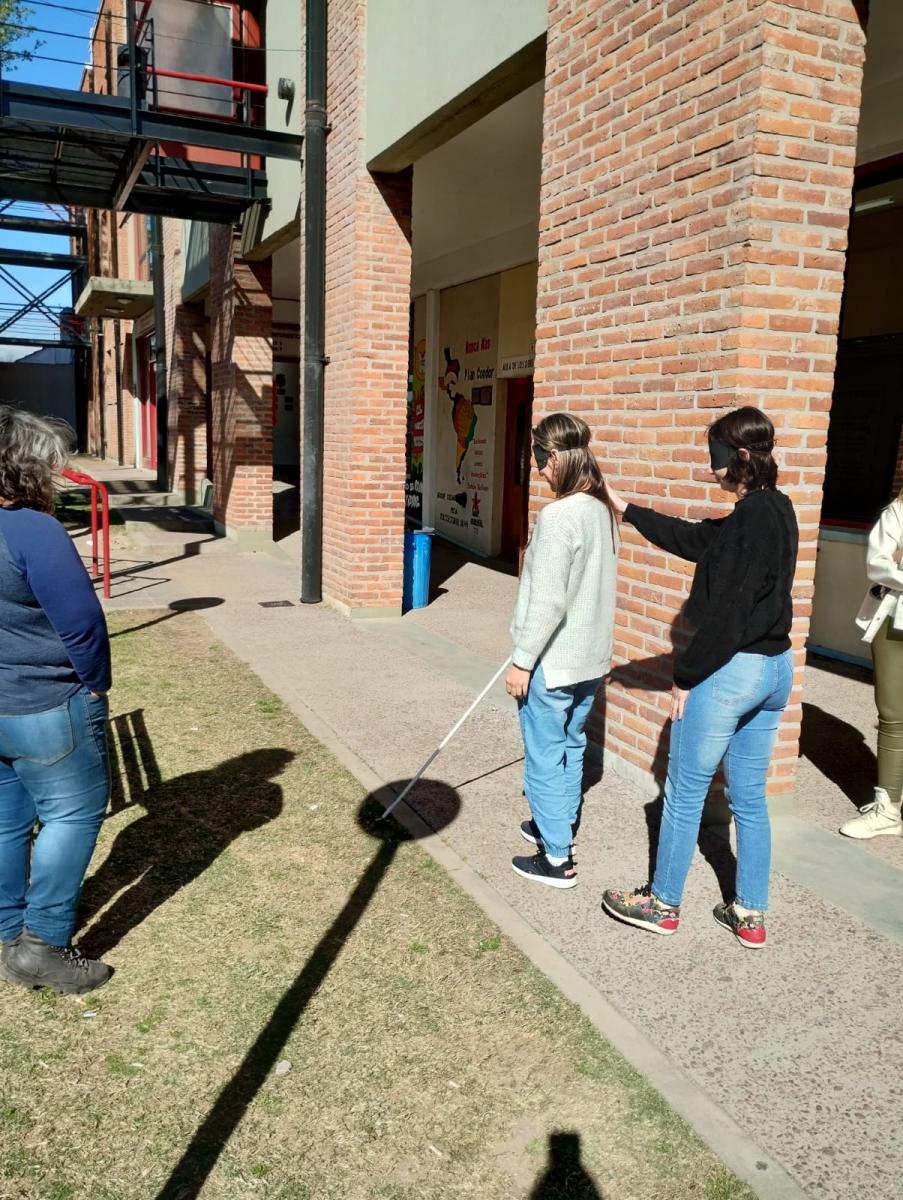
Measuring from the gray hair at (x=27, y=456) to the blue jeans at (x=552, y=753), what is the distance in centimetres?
195

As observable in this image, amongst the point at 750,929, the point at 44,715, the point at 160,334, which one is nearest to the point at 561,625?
the point at 750,929

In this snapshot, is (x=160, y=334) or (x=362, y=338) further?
(x=160, y=334)

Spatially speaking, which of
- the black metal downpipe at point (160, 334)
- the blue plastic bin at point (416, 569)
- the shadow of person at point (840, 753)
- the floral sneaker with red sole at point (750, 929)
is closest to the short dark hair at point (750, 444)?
the floral sneaker with red sole at point (750, 929)

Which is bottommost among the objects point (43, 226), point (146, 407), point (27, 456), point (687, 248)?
point (27, 456)

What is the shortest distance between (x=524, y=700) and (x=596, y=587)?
0.58 meters

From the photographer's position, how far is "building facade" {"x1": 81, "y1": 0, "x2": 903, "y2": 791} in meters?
4.18

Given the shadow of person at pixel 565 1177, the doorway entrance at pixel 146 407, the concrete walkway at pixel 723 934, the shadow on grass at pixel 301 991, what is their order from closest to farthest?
the shadow of person at pixel 565 1177 < the shadow on grass at pixel 301 991 < the concrete walkway at pixel 723 934 < the doorway entrance at pixel 146 407

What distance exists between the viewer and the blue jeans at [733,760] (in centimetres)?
322

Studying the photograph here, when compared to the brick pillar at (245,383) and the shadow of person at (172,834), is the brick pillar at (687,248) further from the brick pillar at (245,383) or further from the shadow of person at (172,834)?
the brick pillar at (245,383)

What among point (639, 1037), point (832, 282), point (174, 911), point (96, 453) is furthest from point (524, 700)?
point (96, 453)

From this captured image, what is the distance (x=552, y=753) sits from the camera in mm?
3867

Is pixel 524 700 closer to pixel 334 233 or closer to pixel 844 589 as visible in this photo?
pixel 844 589

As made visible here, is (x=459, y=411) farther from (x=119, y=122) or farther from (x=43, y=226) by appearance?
(x=43, y=226)

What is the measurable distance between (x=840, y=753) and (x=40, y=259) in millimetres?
38299
